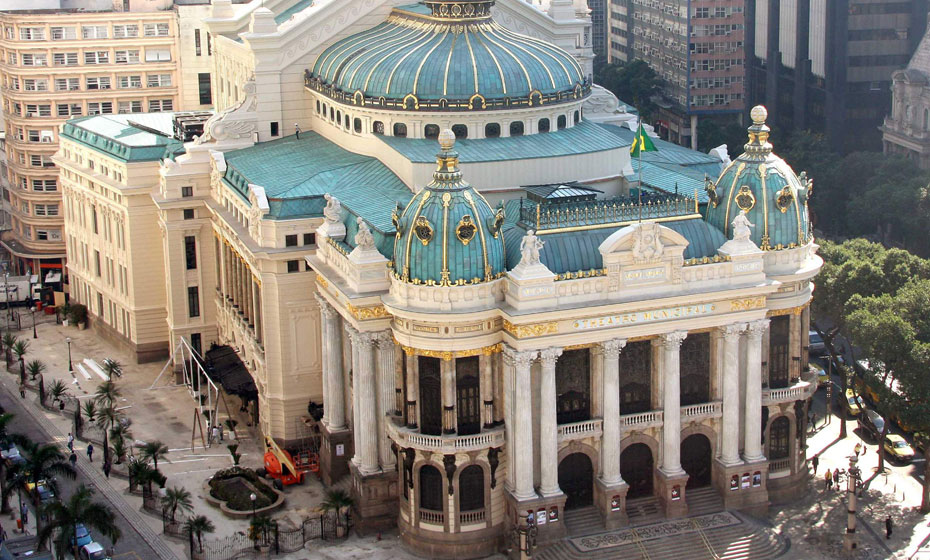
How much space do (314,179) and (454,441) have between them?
114 ft

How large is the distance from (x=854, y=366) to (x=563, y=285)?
1714 inches

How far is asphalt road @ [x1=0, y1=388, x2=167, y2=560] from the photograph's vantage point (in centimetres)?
14075

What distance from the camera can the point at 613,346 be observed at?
5320 inches

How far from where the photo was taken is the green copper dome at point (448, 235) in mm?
131875

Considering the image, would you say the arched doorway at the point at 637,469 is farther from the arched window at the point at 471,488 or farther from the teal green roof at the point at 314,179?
the teal green roof at the point at 314,179

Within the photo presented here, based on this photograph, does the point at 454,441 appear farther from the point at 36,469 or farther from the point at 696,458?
the point at 36,469

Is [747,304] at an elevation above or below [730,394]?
above

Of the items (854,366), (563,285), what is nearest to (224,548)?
(563,285)

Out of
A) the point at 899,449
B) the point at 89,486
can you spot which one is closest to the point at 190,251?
the point at 89,486

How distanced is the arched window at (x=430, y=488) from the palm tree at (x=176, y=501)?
816 inches

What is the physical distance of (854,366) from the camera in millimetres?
162625

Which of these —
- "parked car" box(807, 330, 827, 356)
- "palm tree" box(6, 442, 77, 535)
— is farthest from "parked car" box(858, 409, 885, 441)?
"palm tree" box(6, 442, 77, 535)

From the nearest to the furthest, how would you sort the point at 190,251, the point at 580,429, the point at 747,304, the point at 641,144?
1. the point at 580,429
2. the point at 747,304
3. the point at 641,144
4. the point at 190,251

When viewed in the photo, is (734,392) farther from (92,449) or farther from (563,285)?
(92,449)
